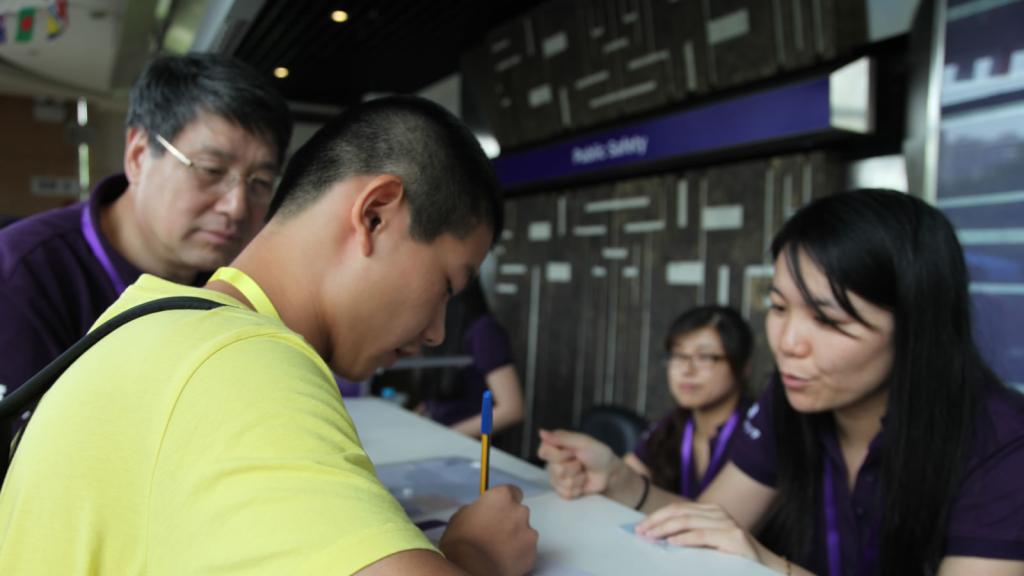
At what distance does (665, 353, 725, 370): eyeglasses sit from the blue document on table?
1041 mm

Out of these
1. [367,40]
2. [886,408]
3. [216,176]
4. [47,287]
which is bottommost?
[886,408]

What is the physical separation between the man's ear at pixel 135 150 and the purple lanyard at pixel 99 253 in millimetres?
136

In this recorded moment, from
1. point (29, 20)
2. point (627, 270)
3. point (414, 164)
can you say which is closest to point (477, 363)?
point (627, 270)

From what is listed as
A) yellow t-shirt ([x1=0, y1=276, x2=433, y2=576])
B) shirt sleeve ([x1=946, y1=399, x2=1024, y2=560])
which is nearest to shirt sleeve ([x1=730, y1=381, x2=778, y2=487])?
shirt sleeve ([x1=946, y1=399, x2=1024, y2=560])

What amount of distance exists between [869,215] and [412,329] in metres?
0.85

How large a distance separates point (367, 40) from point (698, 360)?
278 cm

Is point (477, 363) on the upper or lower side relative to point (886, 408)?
lower

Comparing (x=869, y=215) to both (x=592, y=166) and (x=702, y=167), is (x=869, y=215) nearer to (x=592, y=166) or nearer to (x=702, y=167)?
(x=702, y=167)

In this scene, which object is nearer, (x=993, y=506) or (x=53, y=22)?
(x=993, y=506)

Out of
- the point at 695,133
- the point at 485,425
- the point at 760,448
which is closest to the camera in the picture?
the point at 485,425

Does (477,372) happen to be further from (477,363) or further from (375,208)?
(375,208)

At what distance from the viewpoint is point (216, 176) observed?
4.90 ft

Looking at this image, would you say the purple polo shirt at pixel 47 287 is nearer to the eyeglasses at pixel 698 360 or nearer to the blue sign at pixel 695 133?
the eyeglasses at pixel 698 360

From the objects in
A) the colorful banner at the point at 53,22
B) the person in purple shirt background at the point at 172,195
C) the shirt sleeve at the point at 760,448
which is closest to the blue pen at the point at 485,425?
the shirt sleeve at the point at 760,448
